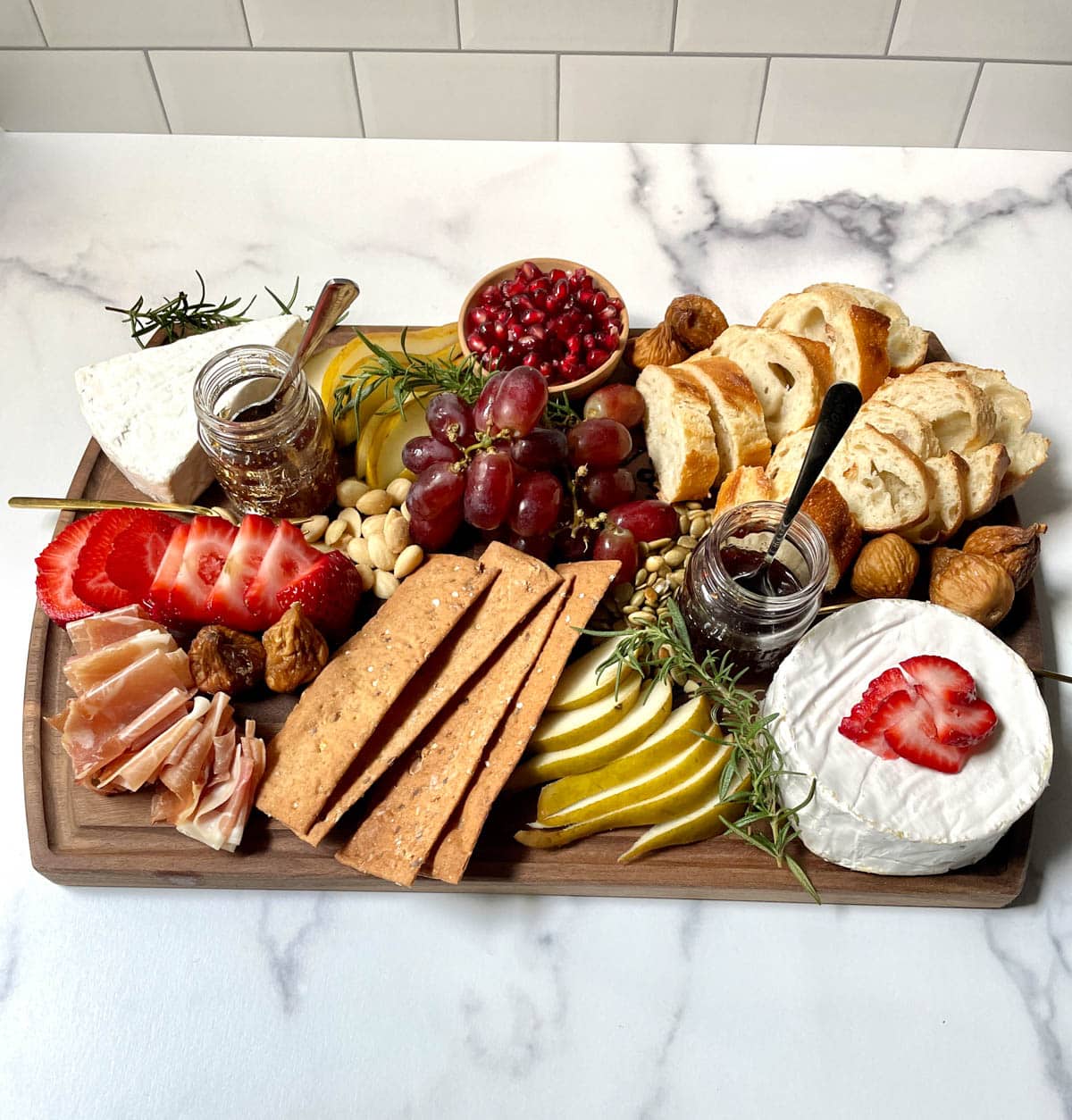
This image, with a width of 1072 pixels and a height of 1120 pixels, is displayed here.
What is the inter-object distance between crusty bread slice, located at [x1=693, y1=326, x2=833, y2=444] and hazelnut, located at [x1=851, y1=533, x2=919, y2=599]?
7.9 inches

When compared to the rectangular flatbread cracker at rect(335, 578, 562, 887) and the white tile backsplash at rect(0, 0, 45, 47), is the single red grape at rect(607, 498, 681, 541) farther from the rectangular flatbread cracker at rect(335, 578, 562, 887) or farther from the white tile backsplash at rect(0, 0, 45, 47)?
the white tile backsplash at rect(0, 0, 45, 47)

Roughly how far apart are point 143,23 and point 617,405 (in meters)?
1.15

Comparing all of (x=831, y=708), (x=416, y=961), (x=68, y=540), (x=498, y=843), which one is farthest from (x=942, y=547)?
(x=68, y=540)

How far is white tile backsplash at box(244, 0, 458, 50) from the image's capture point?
1781 millimetres

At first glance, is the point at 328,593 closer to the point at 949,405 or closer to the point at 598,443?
the point at 598,443

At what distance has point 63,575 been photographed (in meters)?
1.38

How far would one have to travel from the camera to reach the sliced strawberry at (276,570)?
1.33m

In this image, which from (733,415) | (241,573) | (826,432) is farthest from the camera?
(733,415)

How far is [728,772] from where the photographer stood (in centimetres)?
120

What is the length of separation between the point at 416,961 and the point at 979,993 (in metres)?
0.68

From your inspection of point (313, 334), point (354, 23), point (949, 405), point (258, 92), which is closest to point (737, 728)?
point (949, 405)

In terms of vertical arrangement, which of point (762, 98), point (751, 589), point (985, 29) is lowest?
point (751, 589)

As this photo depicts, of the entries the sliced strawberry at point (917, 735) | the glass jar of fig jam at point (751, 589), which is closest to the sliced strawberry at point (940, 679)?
the sliced strawberry at point (917, 735)

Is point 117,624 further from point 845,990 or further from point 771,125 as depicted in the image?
point 771,125
